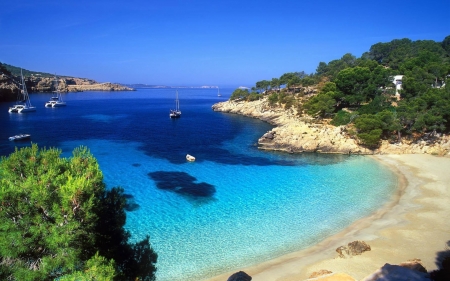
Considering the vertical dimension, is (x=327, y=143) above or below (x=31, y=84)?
below

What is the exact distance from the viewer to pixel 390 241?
53.0 ft

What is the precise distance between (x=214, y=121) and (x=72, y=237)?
53.6 m

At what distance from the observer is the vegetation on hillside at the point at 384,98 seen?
1339 inches

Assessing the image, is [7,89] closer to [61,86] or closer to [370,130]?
[61,86]

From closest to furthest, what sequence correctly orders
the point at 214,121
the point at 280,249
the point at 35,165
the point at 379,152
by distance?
the point at 35,165, the point at 280,249, the point at 379,152, the point at 214,121

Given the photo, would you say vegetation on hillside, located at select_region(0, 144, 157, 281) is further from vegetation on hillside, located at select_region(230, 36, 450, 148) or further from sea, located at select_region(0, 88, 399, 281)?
vegetation on hillside, located at select_region(230, 36, 450, 148)

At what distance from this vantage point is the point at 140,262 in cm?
987

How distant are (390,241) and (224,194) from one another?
11261 mm

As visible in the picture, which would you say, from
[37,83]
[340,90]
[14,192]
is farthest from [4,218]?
[37,83]

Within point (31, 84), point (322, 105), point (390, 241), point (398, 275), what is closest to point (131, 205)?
point (390, 241)

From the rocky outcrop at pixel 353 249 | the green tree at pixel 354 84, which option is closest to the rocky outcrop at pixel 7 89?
the green tree at pixel 354 84

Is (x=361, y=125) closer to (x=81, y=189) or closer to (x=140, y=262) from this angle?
(x=140, y=262)

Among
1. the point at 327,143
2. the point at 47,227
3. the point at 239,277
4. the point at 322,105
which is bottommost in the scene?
the point at 239,277

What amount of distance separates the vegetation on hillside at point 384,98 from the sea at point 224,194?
6.43m
